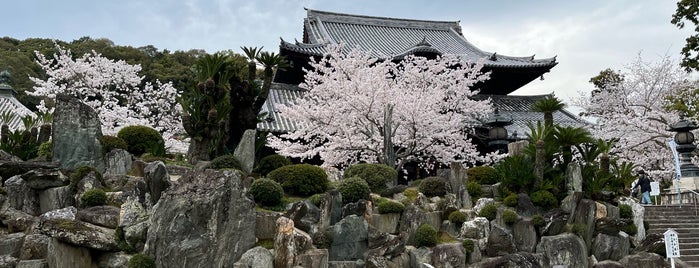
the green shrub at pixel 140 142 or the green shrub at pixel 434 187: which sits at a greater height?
the green shrub at pixel 140 142

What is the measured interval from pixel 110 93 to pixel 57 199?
16.0m

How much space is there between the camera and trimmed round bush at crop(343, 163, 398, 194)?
588 inches

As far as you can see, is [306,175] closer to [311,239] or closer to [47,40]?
[311,239]

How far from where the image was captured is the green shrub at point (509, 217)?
44.6 ft

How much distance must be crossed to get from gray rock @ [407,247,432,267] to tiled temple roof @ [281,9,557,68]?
1872 cm

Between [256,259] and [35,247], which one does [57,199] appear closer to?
[35,247]

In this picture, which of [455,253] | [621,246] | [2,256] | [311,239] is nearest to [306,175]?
[311,239]

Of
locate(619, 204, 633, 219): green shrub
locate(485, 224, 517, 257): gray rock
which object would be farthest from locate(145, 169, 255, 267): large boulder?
locate(619, 204, 633, 219): green shrub

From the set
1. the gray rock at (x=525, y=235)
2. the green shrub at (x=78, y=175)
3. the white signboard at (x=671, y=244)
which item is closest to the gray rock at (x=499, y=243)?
the gray rock at (x=525, y=235)

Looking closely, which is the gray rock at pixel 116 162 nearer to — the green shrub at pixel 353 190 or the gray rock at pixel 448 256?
the green shrub at pixel 353 190

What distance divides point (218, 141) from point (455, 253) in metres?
7.48

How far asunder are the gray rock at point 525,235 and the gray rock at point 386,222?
2987mm

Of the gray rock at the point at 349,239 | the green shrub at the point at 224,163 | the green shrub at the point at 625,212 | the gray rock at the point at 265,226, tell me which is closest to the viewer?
the gray rock at the point at 265,226

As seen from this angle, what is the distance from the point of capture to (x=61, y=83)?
3000 centimetres
